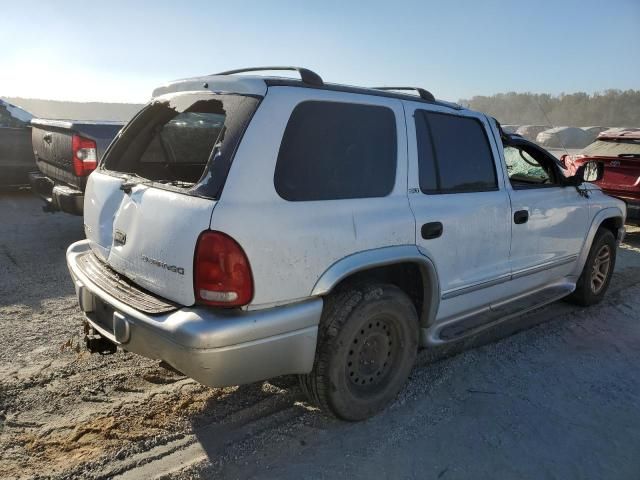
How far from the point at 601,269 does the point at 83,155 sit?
5667 millimetres

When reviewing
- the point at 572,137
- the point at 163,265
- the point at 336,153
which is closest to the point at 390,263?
the point at 336,153

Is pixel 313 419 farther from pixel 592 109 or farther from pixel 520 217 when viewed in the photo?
pixel 592 109

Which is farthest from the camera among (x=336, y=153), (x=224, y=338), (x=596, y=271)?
(x=596, y=271)

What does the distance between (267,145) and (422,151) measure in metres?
1.13

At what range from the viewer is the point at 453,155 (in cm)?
332

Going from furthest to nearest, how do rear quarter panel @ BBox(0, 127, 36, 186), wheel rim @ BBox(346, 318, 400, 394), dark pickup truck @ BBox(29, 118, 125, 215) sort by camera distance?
rear quarter panel @ BBox(0, 127, 36, 186), dark pickup truck @ BBox(29, 118, 125, 215), wheel rim @ BBox(346, 318, 400, 394)

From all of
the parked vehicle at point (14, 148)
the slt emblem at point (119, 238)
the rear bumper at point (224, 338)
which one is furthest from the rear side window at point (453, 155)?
the parked vehicle at point (14, 148)

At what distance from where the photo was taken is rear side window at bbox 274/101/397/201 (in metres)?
2.48

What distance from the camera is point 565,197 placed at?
4.17 metres

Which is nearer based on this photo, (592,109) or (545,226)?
(545,226)

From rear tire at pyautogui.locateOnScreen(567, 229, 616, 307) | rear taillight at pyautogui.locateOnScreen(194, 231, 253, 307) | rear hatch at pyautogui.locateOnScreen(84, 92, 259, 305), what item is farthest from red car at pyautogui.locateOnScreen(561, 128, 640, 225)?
rear taillight at pyautogui.locateOnScreen(194, 231, 253, 307)

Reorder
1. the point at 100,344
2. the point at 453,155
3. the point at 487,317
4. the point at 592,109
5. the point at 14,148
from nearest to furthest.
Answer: the point at 100,344, the point at 453,155, the point at 487,317, the point at 14,148, the point at 592,109

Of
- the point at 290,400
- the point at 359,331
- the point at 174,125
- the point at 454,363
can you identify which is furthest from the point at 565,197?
the point at 174,125

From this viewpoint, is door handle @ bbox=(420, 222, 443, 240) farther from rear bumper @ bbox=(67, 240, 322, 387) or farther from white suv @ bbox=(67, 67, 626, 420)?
rear bumper @ bbox=(67, 240, 322, 387)
